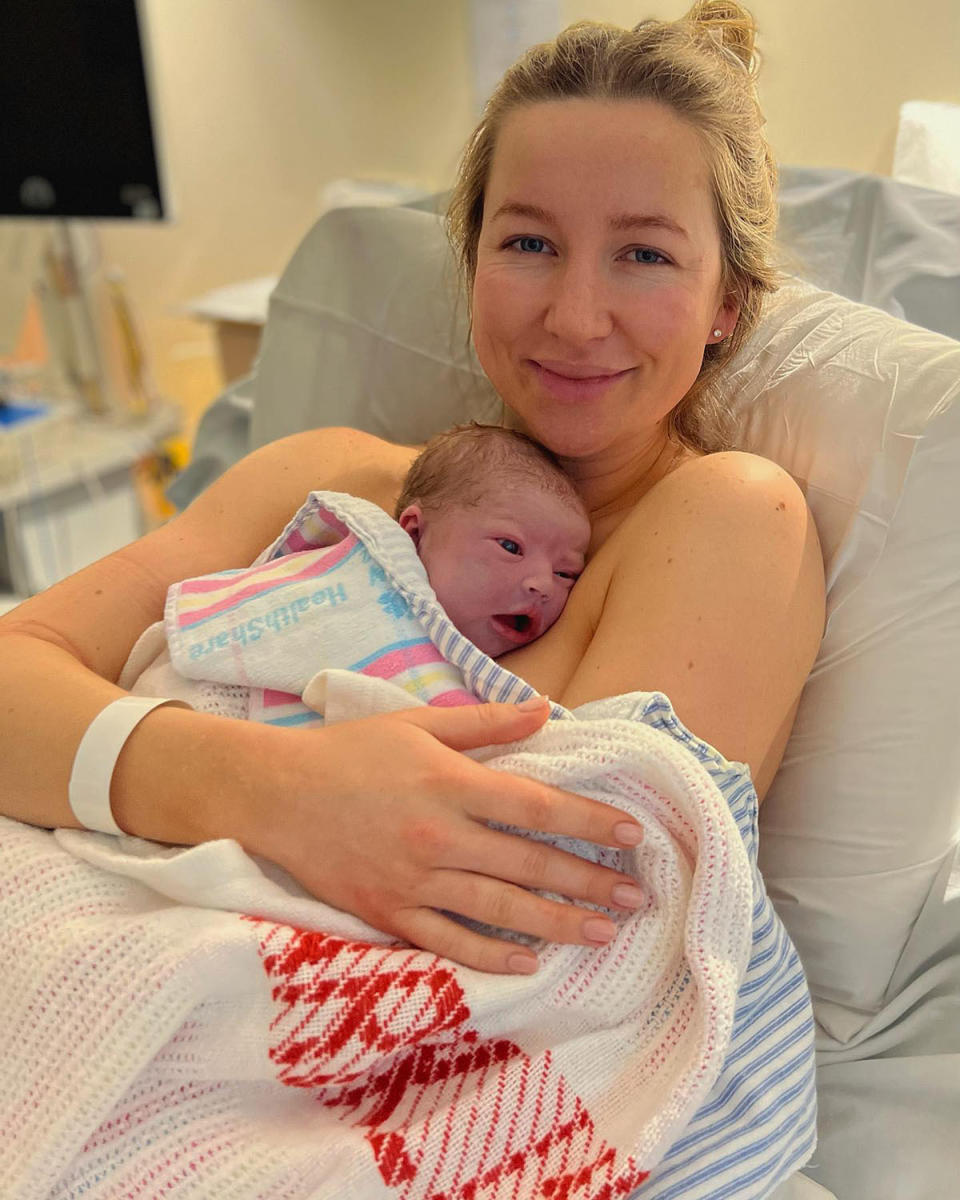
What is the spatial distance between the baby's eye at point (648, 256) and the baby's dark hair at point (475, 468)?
0.20 m

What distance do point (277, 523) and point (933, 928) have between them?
2.46 ft

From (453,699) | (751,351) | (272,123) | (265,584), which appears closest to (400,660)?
(453,699)

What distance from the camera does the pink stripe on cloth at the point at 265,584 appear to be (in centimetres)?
97

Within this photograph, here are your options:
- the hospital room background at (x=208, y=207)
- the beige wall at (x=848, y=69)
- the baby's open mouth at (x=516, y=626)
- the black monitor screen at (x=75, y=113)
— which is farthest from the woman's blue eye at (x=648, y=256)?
the black monitor screen at (x=75, y=113)

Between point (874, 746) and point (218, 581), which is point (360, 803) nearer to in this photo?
point (218, 581)

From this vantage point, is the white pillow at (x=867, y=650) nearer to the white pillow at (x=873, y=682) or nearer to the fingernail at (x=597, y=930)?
the white pillow at (x=873, y=682)

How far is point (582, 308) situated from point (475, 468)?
0.17 meters

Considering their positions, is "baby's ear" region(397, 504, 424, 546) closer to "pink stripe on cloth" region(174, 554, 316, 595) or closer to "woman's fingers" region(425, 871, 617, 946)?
"pink stripe on cloth" region(174, 554, 316, 595)

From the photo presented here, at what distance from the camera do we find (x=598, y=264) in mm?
975

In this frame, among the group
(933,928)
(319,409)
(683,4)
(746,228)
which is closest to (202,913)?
(933,928)

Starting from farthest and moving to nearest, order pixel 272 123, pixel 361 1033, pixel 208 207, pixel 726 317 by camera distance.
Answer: pixel 208 207, pixel 272 123, pixel 726 317, pixel 361 1033

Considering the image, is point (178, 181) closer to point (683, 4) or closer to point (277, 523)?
point (683, 4)

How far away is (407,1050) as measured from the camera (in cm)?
76

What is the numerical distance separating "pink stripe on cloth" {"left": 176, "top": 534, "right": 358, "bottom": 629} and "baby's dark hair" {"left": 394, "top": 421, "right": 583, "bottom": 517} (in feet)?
0.32
